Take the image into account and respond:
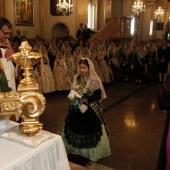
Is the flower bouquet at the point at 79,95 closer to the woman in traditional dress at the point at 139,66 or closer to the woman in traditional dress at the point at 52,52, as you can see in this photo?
the woman in traditional dress at the point at 52,52

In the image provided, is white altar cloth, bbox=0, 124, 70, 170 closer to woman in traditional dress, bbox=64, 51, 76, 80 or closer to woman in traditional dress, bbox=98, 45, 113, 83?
woman in traditional dress, bbox=64, 51, 76, 80

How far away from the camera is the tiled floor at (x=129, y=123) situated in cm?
381

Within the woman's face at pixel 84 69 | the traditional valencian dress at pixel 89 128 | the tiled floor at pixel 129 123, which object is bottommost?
the tiled floor at pixel 129 123

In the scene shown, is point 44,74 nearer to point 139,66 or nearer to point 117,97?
point 117,97

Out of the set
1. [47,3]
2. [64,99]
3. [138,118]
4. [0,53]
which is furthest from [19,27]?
[0,53]

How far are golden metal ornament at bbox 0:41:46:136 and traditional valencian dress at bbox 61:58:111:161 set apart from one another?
2.16 m

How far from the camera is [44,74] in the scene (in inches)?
299

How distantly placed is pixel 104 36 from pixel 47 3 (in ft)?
11.9

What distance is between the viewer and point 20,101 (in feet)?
4.07

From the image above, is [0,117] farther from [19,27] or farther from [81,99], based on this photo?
[19,27]

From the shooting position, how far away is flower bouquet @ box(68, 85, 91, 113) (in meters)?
3.38

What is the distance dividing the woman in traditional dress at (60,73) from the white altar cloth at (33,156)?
656 cm

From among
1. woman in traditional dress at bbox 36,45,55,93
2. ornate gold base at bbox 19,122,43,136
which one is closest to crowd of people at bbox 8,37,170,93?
woman in traditional dress at bbox 36,45,55,93

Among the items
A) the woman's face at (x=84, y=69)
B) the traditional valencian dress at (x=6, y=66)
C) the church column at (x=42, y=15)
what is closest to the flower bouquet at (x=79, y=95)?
the woman's face at (x=84, y=69)
